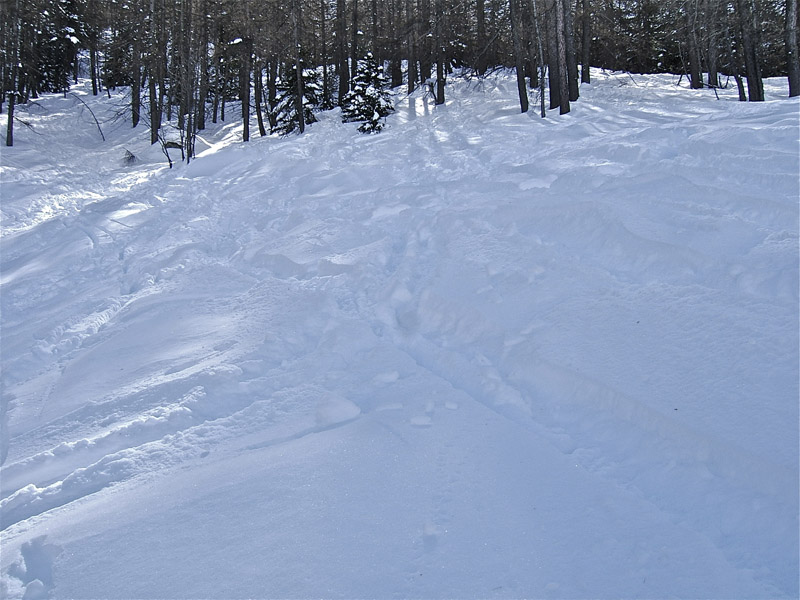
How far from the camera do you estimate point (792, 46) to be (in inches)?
483

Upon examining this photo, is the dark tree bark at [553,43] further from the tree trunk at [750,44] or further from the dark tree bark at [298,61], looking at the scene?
the dark tree bark at [298,61]

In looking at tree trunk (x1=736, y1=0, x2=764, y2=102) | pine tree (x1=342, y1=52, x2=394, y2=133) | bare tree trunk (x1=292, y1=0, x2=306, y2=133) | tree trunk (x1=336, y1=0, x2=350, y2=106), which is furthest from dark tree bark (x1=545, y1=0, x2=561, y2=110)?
tree trunk (x1=336, y1=0, x2=350, y2=106)

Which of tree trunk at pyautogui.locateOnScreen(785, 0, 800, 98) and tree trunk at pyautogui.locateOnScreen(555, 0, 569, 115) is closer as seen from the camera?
tree trunk at pyautogui.locateOnScreen(785, 0, 800, 98)

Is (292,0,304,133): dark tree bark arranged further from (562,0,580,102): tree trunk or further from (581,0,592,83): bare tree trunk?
(581,0,592,83): bare tree trunk

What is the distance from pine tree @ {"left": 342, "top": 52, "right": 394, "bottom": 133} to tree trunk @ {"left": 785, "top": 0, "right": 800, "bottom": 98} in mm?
9741

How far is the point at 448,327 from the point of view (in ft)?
15.2

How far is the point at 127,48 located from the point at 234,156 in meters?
12.6

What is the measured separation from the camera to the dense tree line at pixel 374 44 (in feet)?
47.9

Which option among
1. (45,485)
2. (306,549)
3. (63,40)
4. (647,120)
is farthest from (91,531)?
(63,40)

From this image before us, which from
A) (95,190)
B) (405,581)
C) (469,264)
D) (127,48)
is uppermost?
(127,48)

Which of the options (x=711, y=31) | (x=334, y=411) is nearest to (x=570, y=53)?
(x=711, y=31)

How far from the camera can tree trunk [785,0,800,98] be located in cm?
1191

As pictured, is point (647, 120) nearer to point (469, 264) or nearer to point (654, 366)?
point (469, 264)

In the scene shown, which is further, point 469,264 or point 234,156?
point 234,156
